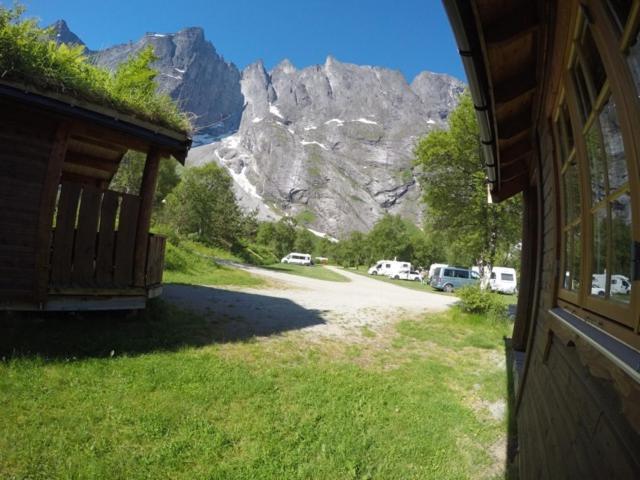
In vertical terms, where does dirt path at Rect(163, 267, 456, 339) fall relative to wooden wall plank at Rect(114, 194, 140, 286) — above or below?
below

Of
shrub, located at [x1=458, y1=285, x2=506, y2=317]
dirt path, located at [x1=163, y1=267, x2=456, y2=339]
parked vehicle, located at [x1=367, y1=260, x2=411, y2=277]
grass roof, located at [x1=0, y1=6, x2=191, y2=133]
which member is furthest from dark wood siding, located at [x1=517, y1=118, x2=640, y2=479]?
parked vehicle, located at [x1=367, y1=260, x2=411, y2=277]

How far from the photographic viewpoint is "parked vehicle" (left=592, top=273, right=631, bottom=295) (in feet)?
5.82

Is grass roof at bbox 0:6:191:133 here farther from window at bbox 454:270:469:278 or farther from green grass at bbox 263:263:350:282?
window at bbox 454:270:469:278

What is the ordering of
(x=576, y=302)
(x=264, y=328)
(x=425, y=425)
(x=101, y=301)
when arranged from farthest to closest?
1. (x=264, y=328)
2. (x=101, y=301)
3. (x=425, y=425)
4. (x=576, y=302)

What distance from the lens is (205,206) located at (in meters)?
35.5

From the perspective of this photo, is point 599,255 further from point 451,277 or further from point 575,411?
point 451,277

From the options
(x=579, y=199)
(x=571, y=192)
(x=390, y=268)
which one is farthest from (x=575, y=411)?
(x=390, y=268)

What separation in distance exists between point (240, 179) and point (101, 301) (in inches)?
7709

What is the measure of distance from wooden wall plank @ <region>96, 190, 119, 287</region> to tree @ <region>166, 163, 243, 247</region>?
28314 millimetres

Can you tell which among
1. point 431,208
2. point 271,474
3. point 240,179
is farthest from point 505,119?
point 240,179

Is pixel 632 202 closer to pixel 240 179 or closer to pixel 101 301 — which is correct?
pixel 101 301

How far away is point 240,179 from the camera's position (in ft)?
648

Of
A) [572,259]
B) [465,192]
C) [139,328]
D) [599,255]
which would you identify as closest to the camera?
[599,255]

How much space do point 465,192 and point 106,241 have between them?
16156 mm
